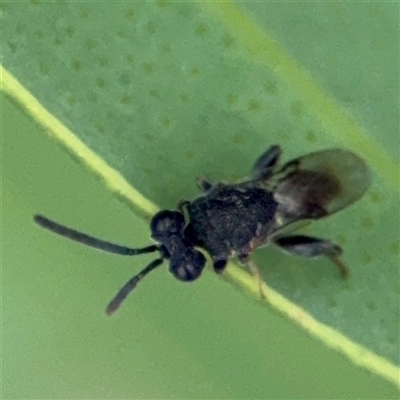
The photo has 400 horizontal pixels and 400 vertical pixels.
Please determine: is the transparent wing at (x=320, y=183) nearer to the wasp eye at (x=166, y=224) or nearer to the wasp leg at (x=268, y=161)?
the wasp leg at (x=268, y=161)

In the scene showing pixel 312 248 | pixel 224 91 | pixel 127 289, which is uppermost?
pixel 224 91

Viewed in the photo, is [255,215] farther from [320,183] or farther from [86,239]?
[86,239]

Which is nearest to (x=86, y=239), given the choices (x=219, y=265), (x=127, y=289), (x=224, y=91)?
(x=127, y=289)

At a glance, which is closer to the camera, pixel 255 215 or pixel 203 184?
pixel 203 184

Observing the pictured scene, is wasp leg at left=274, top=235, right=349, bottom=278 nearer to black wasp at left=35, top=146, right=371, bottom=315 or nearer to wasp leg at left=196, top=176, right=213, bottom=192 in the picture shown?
black wasp at left=35, top=146, right=371, bottom=315

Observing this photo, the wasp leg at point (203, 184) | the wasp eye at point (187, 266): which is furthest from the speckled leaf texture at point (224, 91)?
the wasp eye at point (187, 266)

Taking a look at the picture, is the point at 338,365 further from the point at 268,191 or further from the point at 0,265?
the point at 0,265
